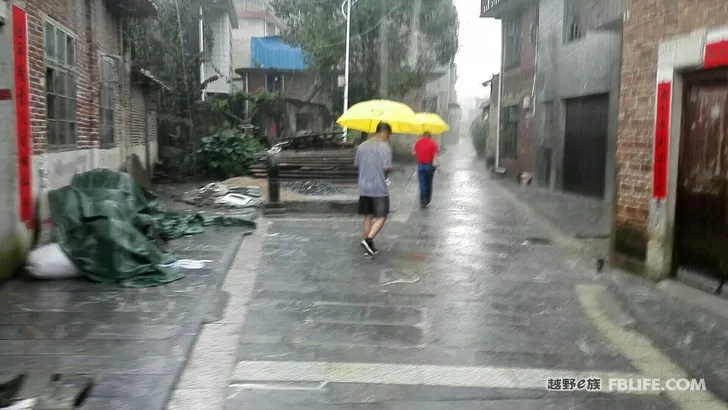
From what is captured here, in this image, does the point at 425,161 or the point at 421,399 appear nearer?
the point at 421,399

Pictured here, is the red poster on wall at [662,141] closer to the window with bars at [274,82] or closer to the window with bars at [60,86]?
the window with bars at [60,86]

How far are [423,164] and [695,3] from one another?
8.04 metres

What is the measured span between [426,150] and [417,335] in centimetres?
906

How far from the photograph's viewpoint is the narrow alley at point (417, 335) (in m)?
4.75

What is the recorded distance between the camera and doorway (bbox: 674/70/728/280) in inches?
279

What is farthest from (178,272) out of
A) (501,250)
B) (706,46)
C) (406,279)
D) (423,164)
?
(423,164)

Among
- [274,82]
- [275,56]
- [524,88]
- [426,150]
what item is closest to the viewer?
[426,150]

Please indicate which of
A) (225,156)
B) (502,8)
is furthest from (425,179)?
(502,8)

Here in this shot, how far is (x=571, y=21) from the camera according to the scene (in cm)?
1908

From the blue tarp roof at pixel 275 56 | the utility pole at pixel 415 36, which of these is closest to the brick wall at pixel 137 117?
the utility pole at pixel 415 36

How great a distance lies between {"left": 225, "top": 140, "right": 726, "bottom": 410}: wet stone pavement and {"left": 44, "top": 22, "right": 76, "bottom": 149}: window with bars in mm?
3085

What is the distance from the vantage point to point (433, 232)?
1176 cm

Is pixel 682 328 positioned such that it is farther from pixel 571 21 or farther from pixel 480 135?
pixel 480 135

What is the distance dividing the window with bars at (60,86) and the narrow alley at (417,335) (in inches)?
112
